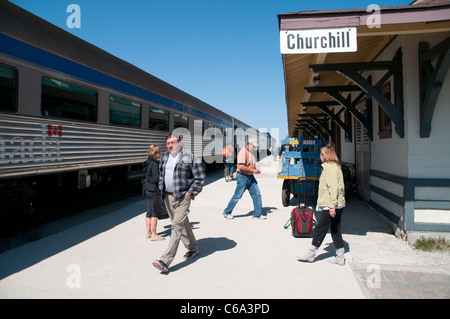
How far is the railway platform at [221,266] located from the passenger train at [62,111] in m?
1.14

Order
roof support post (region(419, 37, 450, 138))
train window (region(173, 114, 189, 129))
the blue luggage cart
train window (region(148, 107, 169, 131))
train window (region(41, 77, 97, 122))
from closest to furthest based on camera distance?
roof support post (region(419, 37, 450, 138))
train window (region(41, 77, 97, 122))
the blue luggage cart
train window (region(148, 107, 169, 131))
train window (region(173, 114, 189, 129))

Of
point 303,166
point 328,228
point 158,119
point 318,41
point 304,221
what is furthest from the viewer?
point 158,119

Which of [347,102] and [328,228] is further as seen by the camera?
[347,102]

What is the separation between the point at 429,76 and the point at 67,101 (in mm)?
6049

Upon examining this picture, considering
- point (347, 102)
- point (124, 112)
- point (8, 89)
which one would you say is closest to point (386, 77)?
point (347, 102)

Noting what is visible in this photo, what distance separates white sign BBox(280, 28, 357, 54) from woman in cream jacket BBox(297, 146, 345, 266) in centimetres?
133

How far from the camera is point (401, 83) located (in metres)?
4.90

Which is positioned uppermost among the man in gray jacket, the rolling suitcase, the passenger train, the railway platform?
the passenger train

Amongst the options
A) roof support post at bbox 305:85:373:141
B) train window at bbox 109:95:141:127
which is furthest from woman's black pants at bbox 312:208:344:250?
train window at bbox 109:95:141:127

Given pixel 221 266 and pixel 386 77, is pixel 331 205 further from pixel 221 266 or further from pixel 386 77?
pixel 386 77

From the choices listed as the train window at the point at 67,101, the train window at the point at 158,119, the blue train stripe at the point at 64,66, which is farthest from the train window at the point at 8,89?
the train window at the point at 158,119

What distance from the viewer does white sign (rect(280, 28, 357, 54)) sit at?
373 cm

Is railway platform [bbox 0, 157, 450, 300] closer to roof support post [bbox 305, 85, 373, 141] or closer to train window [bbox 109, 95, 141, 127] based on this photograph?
roof support post [bbox 305, 85, 373, 141]
